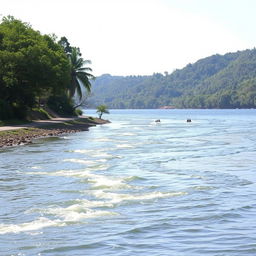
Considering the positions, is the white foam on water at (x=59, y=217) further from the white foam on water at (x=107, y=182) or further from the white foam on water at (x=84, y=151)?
the white foam on water at (x=84, y=151)

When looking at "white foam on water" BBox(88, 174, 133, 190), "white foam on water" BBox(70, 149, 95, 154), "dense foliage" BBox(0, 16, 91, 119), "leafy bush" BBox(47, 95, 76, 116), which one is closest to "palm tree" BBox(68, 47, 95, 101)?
"leafy bush" BBox(47, 95, 76, 116)

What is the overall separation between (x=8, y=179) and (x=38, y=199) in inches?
213

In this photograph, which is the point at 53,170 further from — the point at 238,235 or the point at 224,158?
the point at 238,235

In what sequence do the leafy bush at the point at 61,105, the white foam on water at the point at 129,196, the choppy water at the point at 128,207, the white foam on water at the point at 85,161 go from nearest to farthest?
1. the choppy water at the point at 128,207
2. the white foam on water at the point at 129,196
3. the white foam on water at the point at 85,161
4. the leafy bush at the point at 61,105

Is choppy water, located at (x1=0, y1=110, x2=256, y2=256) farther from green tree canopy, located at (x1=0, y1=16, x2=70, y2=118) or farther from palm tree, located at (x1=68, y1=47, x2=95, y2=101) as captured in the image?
palm tree, located at (x1=68, y1=47, x2=95, y2=101)

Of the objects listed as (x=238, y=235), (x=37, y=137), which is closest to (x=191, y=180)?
(x=238, y=235)

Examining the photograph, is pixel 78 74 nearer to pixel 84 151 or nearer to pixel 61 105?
pixel 61 105

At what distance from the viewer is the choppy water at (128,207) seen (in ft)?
39.6

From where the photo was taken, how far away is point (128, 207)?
53.0ft

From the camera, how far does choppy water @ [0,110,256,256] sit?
12.1 meters

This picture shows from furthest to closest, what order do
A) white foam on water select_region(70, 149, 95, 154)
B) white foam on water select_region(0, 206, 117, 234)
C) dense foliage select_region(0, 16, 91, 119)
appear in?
dense foliage select_region(0, 16, 91, 119) → white foam on water select_region(70, 149, 95, 154) → white foam on water select_region(0, 206, 117, 234)

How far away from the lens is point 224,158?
1233 inches

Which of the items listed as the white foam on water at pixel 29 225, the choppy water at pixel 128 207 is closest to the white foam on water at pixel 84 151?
the choppy water at pixel 128 207

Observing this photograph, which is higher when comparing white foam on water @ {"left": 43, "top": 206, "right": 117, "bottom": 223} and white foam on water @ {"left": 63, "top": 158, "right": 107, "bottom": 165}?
white foam on water @ {"left": 43, "top": 206, "right": 117, "bottom": 223}
